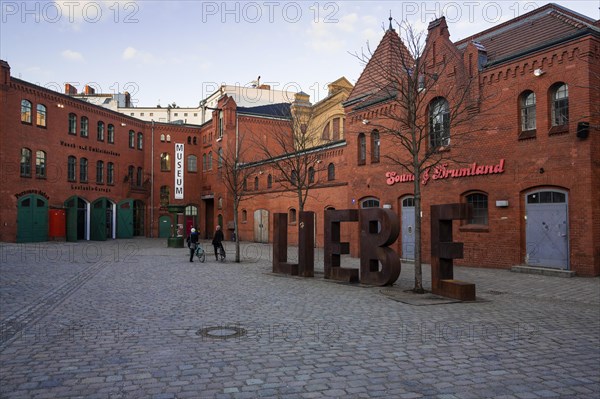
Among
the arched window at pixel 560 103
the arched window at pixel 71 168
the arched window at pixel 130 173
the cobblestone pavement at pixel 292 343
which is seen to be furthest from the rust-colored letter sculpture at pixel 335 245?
the arched window at pixel 130 173

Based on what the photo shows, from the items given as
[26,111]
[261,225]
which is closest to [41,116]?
[26,111]

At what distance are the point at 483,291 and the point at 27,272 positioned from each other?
565 inches

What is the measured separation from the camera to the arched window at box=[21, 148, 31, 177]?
31922mm

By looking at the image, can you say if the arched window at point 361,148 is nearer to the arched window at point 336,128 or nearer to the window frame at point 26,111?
the arched window at point 336,128

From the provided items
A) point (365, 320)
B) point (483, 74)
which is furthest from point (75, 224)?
point (365, 320)

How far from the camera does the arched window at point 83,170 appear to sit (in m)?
38.2

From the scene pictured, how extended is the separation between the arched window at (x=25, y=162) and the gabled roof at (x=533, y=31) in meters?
29.3

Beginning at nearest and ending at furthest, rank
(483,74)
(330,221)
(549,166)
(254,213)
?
(330,221) < (549,166) < (483,74) < (254,213)

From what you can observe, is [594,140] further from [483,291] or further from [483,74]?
[483,291]

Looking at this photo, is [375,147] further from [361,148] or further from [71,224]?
[71,224]

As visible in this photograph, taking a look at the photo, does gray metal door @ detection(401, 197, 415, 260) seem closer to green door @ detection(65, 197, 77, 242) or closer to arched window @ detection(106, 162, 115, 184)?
green door @ detection(65, 197, 77, 242)

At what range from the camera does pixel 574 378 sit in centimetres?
552

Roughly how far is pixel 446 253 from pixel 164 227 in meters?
39.2

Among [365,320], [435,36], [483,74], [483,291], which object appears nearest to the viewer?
[365,320]
